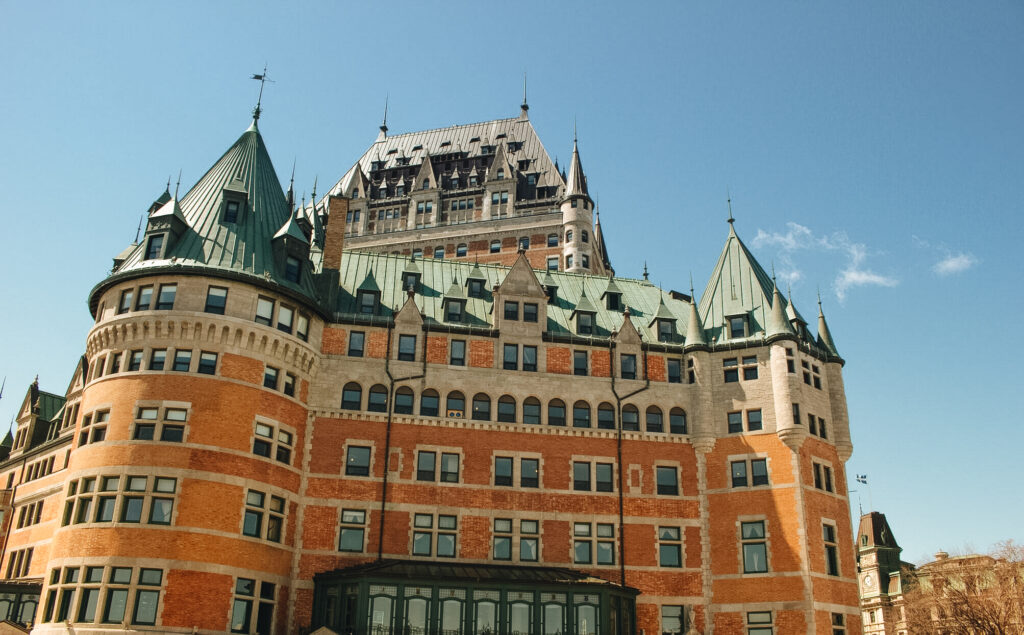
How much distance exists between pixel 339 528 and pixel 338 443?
446cm

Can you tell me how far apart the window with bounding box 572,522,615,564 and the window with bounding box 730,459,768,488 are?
7.57 m

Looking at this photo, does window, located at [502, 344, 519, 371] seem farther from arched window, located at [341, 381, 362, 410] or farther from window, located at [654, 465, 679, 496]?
window, located at [654, 465, 679, 496]

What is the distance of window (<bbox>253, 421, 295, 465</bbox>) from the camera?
4297cm

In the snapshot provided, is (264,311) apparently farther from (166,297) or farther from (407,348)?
(407,348)

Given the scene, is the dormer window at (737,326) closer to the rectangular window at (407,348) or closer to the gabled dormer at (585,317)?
the gabled dormer at (585,317)

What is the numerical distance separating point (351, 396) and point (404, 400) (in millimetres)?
2886

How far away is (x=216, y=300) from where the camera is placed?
144 ft

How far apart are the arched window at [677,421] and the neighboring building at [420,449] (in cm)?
15

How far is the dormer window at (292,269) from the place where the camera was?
4709cm

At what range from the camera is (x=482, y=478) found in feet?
153

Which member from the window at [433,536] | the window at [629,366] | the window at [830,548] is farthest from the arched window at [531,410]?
the window at [830,548]

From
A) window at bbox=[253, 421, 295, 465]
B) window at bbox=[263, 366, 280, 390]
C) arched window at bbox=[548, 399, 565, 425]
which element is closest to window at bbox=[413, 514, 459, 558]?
window at bbox=[253, 421, 295, 465]

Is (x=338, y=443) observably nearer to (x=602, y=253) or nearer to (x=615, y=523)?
(x=615, y=523)

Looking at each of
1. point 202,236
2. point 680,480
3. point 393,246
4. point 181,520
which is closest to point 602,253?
point 393,246
